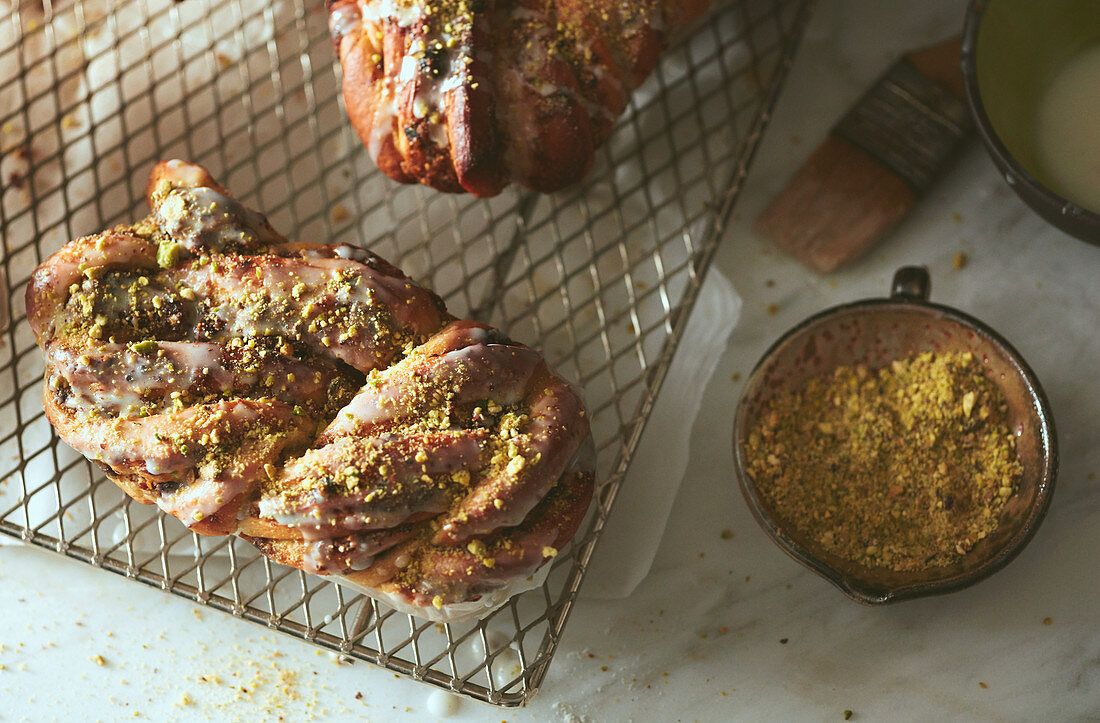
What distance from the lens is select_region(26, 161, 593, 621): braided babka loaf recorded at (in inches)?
Answer: 43.0

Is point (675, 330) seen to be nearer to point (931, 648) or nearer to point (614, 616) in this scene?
point (614, 616)

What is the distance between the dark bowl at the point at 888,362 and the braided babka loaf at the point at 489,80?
0.46 meters

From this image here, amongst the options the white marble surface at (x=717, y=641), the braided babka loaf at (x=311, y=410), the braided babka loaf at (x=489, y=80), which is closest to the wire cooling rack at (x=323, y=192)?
the white marble surface at (x=717, y=641)

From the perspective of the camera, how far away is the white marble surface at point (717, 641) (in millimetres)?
1448

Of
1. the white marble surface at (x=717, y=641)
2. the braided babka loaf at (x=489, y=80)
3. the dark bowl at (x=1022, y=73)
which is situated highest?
the braided babka loaf at (x=489, y=80)

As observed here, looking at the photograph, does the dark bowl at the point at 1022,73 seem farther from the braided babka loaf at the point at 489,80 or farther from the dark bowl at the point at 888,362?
the braided babka loaf at the point at 489,80

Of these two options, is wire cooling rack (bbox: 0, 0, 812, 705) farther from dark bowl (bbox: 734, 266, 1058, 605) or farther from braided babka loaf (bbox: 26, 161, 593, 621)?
braided babka loaf (bbox: 26, 161, 593, 621)

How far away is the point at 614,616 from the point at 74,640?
2.86ft

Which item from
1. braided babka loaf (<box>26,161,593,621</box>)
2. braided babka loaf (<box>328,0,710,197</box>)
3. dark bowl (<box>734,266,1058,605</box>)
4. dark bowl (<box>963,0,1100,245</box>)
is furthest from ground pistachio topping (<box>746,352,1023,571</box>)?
braided babka loaf (<box>328,0,710,197</box>)

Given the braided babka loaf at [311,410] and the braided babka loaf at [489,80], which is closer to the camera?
the braided babka loaf at [311,410]

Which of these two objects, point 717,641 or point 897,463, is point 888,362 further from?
point 717,641

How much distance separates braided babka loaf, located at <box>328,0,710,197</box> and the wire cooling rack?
22cm

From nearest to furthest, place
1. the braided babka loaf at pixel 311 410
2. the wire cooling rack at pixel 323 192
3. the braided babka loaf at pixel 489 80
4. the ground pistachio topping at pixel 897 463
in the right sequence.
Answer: the braided babka loaf at pixel 311 410
the braided babka loaf at pixel 489 80
the ground pistachio topping at pixel 897 463
the wire cooling rack at pixel 323 192

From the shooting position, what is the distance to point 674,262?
1.61 m
